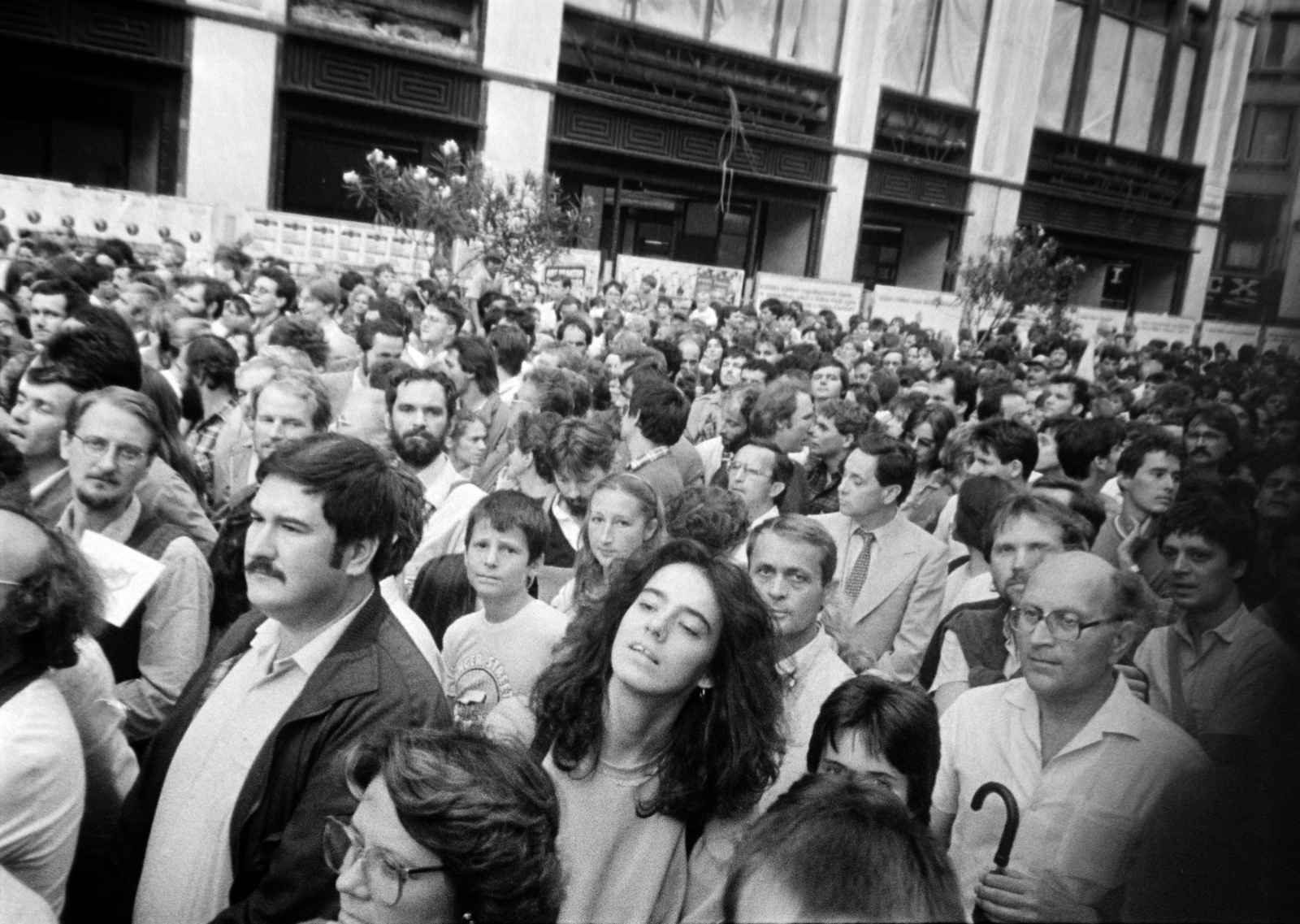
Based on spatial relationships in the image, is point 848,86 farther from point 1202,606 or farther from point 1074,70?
point 1202,606

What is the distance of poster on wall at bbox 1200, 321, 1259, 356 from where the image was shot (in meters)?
0.60

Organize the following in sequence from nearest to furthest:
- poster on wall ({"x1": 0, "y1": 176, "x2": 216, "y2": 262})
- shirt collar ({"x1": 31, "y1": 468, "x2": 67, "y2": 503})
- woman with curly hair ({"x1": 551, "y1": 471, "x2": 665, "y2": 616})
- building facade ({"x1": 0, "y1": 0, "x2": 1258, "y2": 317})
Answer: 1. shirt collar ({"x1": 31, "y1": 468, "x2": 67, "y2": 503})
2. woman with curly hair ({"x1": 551, "y1": 471, "x2": 665, "y2": 616})
3. poster on wall ({"x1": 0, "y1": 176, "x2": 216, "y2": 262})
4. building facade ({"x1": 0, "y1": 0, "x2": 1258, "y2": 317})

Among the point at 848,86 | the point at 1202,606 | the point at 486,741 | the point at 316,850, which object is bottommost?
the point at 316,850

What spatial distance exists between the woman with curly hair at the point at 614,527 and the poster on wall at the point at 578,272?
34.8 feet

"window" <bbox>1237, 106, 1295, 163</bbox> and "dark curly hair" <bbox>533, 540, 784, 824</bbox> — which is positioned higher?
"window" <bbox>1237, 106, 1295, 163</bbox>

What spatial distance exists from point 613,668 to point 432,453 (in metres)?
2.66

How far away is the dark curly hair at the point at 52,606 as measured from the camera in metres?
2.21

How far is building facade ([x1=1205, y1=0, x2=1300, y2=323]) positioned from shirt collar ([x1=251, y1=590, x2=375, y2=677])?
208 cm

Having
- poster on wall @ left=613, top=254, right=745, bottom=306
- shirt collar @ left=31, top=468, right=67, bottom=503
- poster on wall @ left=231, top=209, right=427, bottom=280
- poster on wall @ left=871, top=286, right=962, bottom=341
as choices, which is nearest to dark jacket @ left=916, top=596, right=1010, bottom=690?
shirt collar @ left=31, top=468, right=67, bottom=503

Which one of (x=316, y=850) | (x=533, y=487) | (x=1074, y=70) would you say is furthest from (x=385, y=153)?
(x=316, y=850)

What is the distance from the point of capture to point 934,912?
48.4 inches

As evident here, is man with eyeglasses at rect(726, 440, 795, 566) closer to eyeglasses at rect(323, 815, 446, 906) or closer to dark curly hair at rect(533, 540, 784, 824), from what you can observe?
dark curly hair at rect(533, 540, 784, 824)

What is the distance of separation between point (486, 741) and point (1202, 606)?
1.35 metres

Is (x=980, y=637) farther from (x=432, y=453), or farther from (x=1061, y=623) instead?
(x=432, y=453)
